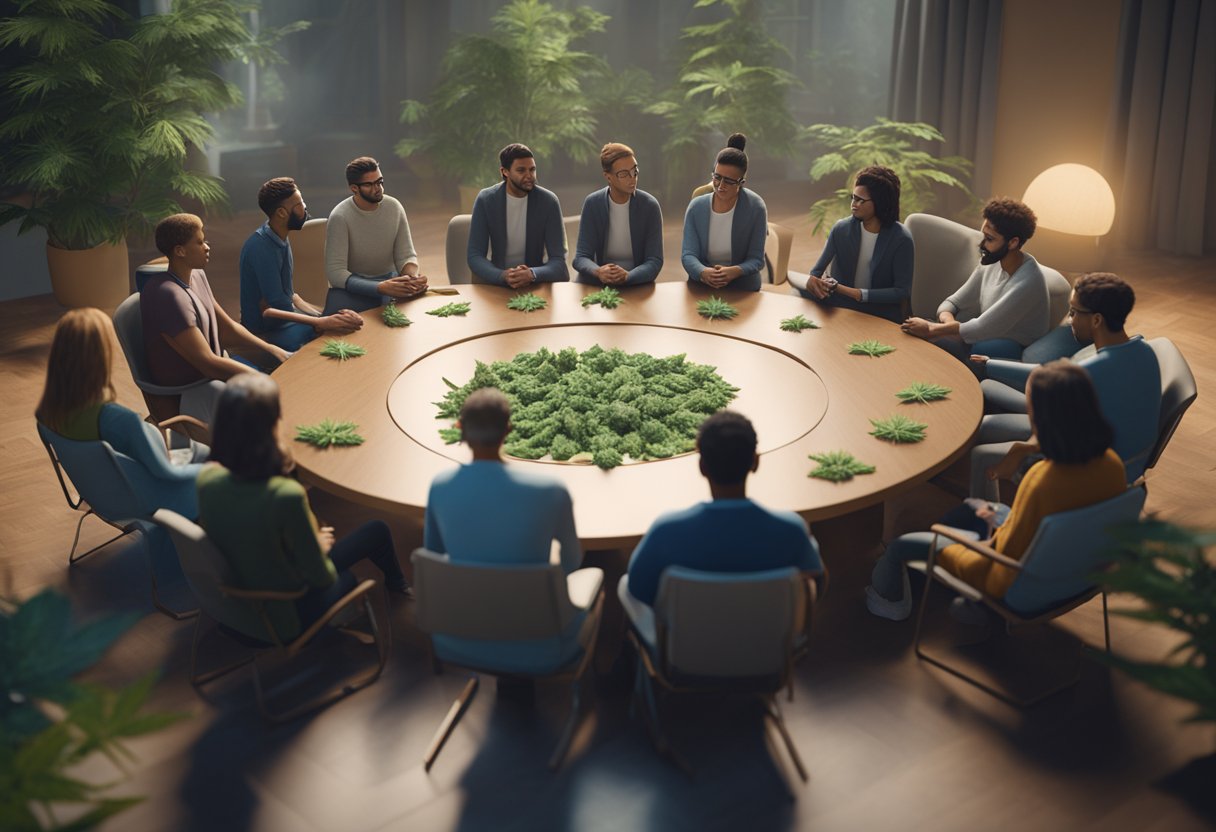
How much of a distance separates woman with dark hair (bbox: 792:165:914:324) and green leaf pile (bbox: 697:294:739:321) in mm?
473

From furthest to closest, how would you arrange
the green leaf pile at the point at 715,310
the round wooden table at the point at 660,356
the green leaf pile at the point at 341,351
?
1. the green leaf pile at the point at 715,310
2. the green leaf pile at the point at 341,351
3. the round wooden table at the point at 660,356

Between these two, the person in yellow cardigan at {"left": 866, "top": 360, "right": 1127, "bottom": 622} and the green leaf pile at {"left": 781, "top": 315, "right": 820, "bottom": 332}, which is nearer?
the person in yellow cardigan at {"left": 866, "top": 360, "right": 1127, "bottom": 622}

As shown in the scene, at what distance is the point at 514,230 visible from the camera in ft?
20.5

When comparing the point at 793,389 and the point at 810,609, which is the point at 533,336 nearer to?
the point at 793,389

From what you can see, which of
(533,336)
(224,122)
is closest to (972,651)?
(533,336)

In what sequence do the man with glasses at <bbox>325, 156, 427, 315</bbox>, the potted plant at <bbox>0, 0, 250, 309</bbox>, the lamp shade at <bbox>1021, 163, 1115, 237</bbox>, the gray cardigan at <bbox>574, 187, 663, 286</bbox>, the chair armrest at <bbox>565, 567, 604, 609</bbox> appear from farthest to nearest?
the potted plant at <bbox>0, 0, 250, 309</bbox>, the lamp shade at <bbox>1021, 163, 1115, 237</bbox>, the gray cardigan at <bbox>574, 187, 663, 286</bbox>, the man with glasses at <bbox>325, 156, 427, 315</bbox>, the chair armrest at <bbox>565, 567, 604, 609</bbox>

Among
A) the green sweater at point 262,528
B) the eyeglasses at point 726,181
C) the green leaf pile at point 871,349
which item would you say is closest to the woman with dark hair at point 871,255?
the eyeglasses at point 726,181

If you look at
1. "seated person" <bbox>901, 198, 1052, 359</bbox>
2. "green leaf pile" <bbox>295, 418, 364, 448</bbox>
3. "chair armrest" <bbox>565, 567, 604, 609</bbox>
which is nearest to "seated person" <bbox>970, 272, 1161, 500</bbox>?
"seated person" <bbox>901, 198, 1052, 359</bbox>

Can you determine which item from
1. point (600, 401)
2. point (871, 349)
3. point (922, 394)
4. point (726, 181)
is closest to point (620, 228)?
point (726, 181)

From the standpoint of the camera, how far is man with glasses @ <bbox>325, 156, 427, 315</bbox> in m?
5.90

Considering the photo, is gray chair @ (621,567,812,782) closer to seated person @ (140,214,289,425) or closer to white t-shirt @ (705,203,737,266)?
seated person @ (140,214,289,425)

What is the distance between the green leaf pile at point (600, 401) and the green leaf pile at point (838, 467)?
48 centimetres

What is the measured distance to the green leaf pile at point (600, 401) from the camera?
409 centimetres

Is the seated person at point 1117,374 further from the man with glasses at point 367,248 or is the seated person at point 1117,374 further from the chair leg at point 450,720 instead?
the man with glasses at point 367,248
